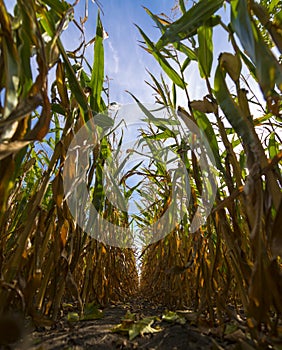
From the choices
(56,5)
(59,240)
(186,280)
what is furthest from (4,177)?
(186,280)

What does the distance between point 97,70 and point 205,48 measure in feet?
0.91

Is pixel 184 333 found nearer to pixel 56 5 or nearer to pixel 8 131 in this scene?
pixel 8 131

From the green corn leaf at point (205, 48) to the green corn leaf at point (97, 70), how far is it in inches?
9.9

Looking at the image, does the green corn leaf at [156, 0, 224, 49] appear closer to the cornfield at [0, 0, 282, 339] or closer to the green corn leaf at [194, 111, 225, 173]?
the cornfield at [0, 0, 282, 339]

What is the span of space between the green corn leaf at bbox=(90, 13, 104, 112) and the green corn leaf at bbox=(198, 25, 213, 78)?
9.9 inches

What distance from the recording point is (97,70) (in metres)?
0.73

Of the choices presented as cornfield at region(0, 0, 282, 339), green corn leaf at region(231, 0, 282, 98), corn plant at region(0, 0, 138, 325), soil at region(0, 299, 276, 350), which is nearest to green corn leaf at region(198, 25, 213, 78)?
cornfield at region(0, 0, 282, 339)

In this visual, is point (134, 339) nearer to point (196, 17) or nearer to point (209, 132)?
point (209, 132)

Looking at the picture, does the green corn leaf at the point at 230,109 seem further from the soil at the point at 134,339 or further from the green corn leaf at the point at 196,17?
the soil at the point at 134,339

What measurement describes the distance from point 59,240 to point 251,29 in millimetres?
476

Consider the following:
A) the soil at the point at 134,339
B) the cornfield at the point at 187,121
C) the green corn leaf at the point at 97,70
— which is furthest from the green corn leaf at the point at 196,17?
the soil at the point at 134,339

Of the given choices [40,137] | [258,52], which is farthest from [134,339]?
[258,52]

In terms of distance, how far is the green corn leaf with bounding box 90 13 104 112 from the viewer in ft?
2.33

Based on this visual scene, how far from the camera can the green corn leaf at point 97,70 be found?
0.71 meters
